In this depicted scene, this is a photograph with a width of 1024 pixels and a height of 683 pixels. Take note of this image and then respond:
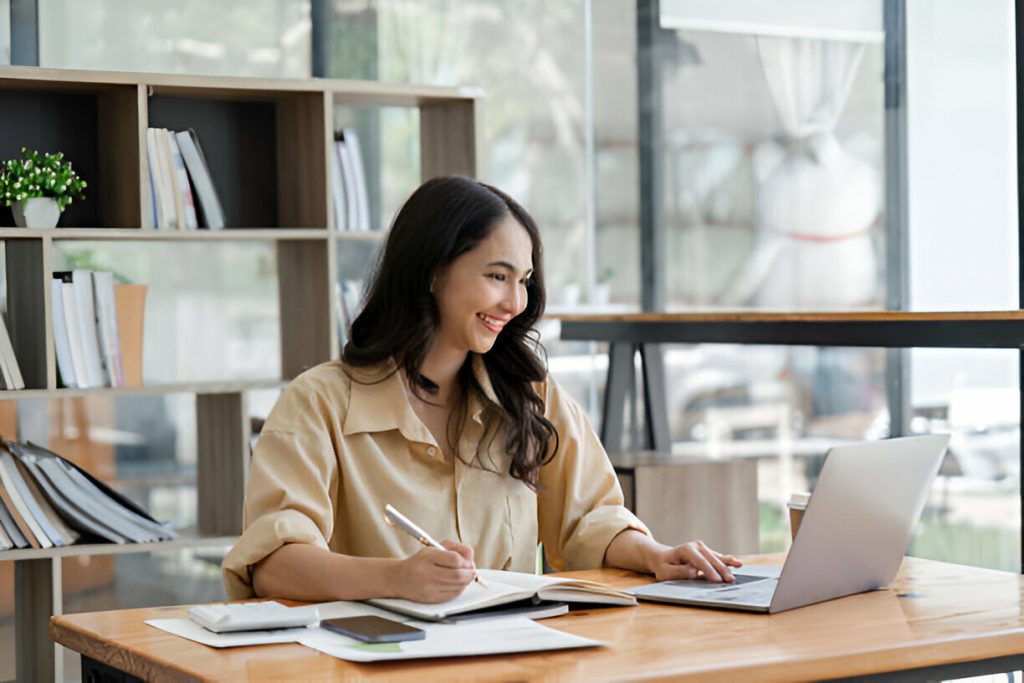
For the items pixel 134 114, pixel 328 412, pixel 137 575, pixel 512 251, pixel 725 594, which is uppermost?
pixel 134 114

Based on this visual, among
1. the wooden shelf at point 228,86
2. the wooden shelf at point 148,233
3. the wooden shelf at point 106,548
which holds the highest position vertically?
the wooden shelf at point 228,86

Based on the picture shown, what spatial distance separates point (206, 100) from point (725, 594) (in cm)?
243

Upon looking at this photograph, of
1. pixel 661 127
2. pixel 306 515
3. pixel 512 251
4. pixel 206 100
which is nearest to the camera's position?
pixel 306 515

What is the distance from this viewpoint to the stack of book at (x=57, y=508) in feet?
11.5

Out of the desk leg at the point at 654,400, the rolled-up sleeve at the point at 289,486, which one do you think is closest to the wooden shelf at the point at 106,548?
the desk leg at the point at 654,400

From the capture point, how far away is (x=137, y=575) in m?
4.26

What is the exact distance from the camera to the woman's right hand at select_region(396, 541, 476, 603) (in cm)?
185

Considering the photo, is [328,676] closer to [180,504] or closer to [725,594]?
[725,594]

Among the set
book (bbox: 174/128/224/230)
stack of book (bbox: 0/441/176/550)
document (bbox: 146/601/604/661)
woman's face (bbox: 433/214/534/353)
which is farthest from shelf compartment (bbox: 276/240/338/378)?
document (bbox: 146/601/604/661)

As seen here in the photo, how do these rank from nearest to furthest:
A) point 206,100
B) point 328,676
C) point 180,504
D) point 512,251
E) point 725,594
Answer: point 328,676
point 725,594
point 512,251
point 206,100
point 180,504

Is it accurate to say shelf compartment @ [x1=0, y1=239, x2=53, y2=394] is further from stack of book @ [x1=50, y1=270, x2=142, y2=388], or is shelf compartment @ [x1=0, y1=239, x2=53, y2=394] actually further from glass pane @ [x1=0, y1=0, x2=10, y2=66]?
glass pane @ [x1=0, y1=0, x2=10, y2=66]

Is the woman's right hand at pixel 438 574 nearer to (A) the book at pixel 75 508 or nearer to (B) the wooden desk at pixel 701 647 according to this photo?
Result: (B) the wooden desk at pixel 701 647

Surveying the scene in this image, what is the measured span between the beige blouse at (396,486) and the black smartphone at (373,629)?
304mm

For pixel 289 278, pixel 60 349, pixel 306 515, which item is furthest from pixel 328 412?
pixel 289 278
